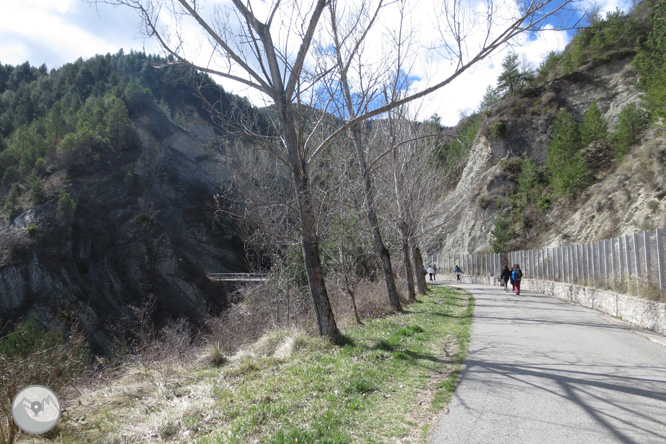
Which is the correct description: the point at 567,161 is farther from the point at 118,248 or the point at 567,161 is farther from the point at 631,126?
the point at 118,248

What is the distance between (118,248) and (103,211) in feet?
20.4

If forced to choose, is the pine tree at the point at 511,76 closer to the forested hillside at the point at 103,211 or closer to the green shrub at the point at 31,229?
the forested hillside at the point at 103,211

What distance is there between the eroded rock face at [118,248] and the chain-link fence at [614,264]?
2199 cm

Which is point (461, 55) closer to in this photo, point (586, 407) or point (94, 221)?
point (586, 407)

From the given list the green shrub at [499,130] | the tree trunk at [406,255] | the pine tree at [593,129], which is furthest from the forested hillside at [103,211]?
the green shrub at [499,130]

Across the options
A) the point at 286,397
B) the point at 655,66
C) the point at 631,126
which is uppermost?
the point at 655,66

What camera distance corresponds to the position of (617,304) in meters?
12.8

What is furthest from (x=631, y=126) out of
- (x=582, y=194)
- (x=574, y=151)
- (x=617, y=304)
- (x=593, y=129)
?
(x=617, y=304)

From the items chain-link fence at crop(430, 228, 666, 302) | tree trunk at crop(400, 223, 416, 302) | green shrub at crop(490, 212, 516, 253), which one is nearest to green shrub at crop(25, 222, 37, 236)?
tree trunk at crop(400, 223, 416, 302)

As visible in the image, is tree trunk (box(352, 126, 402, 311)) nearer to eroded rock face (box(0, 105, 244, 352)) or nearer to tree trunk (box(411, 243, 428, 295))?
tree trunk (box(411, 243, 428, 295))

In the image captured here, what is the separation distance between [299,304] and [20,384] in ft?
42.0

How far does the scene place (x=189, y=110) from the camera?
91.9 m

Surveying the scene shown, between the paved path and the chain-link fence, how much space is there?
2.02 metres

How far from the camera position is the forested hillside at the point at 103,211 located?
4150 centimetres
